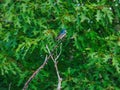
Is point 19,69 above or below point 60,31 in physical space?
below

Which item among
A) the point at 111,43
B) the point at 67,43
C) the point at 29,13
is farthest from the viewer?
the point at 67,43

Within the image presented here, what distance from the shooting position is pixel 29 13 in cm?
310

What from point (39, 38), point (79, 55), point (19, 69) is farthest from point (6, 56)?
point (79, 55)

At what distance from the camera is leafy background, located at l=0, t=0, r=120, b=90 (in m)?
2.96

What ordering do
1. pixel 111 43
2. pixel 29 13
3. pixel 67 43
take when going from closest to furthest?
pixel 111 43, pixel 29 13, pixel 67 43

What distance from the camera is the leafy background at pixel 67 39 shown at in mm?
2963

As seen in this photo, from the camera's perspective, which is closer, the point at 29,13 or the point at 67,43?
the point at 29,13

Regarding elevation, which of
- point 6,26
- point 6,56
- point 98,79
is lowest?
point 98,79

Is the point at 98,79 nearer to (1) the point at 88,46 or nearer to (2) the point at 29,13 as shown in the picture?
(1) the point at 88,46

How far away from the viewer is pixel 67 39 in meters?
3.20

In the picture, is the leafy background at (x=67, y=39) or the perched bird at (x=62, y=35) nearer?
the leafy background at (x=67, y=39)

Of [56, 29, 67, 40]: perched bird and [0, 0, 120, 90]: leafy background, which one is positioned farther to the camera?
[56, 29, 67, 40]: perched bird

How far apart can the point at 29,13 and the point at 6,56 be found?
0.59 meters

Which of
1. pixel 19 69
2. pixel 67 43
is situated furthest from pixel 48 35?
pixel 19 69
